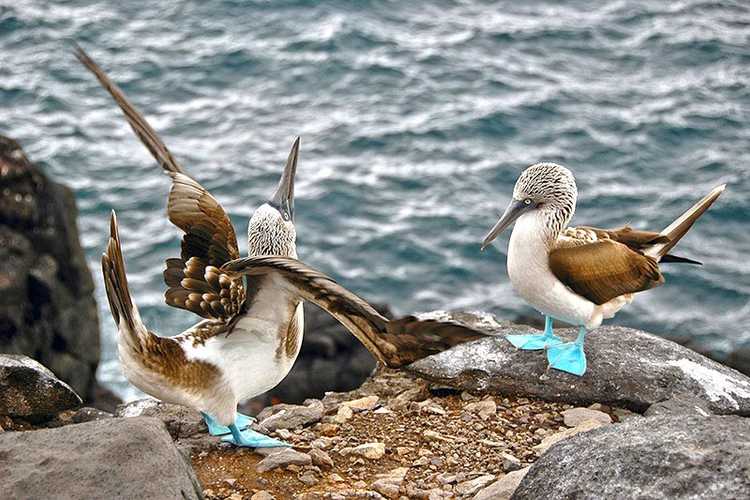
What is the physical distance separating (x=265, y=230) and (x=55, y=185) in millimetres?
8173

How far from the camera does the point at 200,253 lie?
664 centimetres

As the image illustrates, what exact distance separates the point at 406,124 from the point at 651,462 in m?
17.4

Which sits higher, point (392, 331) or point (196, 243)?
point (392, 331)

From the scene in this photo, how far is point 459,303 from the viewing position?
683 inches

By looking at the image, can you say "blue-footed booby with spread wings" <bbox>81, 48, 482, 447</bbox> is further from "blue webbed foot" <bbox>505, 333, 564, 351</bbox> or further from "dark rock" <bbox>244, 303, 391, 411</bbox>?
"dark rock" <bbox>244, 303, 391, 411</bbox>

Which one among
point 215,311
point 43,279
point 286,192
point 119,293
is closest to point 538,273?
point 286,192

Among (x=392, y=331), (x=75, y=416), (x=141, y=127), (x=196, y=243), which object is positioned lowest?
(x=75, y=416)

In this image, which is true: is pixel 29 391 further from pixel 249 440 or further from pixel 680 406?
pixel 680 406

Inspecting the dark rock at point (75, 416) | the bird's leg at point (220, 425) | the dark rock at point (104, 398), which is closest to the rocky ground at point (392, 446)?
the bird's leg at point (220, 425)

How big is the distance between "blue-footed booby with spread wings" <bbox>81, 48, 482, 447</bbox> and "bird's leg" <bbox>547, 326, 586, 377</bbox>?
172 centimetres

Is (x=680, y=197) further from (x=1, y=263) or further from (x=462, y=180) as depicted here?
(x=1, y=263)

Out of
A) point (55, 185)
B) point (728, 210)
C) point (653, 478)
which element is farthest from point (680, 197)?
point (653, 478)

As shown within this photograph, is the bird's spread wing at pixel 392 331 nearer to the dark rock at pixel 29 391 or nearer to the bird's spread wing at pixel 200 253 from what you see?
the bird's spread wing at pixel 200 253

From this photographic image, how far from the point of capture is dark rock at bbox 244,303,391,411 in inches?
525
